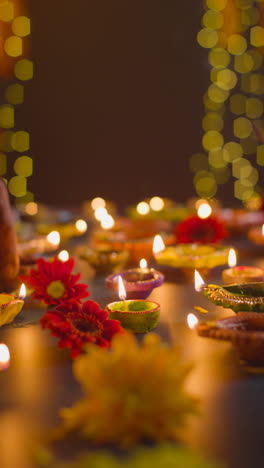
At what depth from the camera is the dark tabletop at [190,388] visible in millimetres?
489

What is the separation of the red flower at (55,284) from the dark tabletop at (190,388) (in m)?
0.07

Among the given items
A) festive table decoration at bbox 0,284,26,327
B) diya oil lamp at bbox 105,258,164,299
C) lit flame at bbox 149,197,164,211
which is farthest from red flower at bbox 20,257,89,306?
lit flame at bbox 149,197,164,211

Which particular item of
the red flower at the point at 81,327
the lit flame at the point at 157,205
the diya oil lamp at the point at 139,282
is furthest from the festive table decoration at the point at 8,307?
the lit flame at the point at 157,205

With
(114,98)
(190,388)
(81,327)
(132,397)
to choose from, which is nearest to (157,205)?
(81,327)

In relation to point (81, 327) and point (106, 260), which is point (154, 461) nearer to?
point (81, 327)

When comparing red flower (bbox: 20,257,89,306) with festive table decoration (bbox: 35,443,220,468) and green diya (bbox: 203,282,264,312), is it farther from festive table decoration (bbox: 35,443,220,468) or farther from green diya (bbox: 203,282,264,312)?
festive table decoration (bbox: 35,443,220,468)

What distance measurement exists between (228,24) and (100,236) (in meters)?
3.24

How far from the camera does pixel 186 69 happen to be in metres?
4.25

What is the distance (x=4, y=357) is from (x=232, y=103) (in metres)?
3.96

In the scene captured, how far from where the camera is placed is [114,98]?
430 cm

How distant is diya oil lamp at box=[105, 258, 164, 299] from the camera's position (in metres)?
0.99

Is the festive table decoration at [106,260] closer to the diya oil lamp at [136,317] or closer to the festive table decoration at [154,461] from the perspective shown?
the diya oil lamp at [136,317]

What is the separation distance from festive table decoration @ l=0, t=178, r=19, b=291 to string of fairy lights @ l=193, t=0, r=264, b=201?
349 centimetres

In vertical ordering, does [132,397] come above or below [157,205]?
below
